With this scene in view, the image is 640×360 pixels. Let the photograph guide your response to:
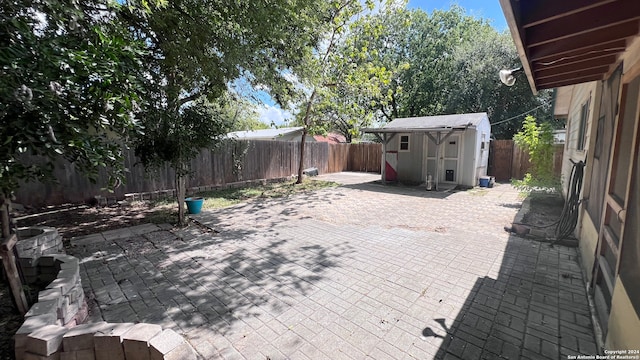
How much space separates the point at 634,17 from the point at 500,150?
11.9 metres

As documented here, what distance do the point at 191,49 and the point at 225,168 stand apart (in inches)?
217

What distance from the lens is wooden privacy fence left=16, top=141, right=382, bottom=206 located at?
6.45 metres

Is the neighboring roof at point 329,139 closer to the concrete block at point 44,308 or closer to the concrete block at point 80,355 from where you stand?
the concrete block at point 44,308

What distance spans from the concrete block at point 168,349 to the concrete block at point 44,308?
99cm

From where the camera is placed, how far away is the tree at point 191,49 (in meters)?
4.52

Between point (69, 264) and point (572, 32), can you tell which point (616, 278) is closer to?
point (572, 32)

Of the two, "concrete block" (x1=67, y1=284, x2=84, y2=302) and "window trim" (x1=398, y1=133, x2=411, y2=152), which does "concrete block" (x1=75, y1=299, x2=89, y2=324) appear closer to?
"concrete block" (x1=67, y1=284, x2=84, y2=302)

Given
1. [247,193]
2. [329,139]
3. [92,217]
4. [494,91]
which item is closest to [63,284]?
[92,217]

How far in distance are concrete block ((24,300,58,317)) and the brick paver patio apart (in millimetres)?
528

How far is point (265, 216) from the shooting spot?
247 inches

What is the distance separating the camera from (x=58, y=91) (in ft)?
5.62

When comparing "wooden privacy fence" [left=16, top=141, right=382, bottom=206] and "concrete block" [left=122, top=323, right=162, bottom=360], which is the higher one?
"wooden privacy fence" [left=16, top=141, right=382, bottom=206]

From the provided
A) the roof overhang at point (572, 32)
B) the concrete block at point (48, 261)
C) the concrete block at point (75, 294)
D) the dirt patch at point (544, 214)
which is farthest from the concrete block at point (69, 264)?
the dirt patch at point (544, 214)

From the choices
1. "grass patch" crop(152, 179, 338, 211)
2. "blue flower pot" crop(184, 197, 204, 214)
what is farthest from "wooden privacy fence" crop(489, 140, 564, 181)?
"blue flower pot" crop(184, 197, 204, 214)
